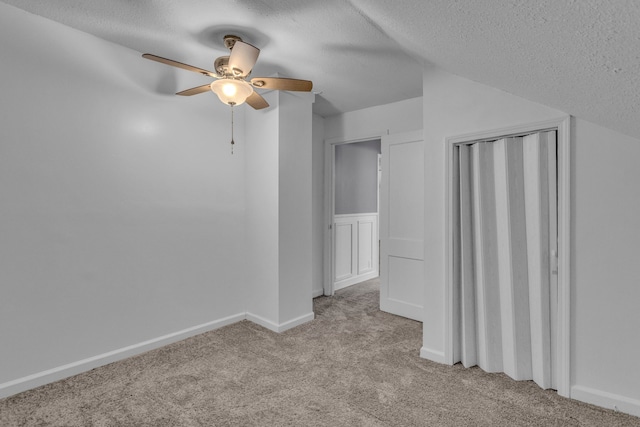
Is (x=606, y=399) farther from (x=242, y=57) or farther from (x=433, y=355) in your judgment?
(x=242, y=57)

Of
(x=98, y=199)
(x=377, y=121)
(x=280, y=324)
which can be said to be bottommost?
(x=280, y=324)

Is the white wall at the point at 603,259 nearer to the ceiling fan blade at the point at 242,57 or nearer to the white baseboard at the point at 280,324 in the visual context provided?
the ceiling fan blade at the point at 242,57

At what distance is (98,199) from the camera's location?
99.7 inches

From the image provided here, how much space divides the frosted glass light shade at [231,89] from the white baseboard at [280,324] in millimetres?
2090

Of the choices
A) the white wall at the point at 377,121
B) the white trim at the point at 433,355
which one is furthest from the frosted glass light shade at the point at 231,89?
the white trim at the point at 433,355

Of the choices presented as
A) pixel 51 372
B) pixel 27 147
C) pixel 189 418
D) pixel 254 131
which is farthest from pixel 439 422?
pixel 27 147

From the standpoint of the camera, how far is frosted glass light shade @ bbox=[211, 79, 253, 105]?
222cm

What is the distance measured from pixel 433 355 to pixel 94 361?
257 centimetres

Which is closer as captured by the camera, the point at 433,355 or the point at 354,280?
the point at 433,355

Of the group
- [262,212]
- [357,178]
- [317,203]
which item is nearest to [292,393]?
[262,212]

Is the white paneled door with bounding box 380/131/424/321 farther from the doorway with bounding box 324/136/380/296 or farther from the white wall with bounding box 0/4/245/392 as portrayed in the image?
the white wall with bounding box 0/4/245/392

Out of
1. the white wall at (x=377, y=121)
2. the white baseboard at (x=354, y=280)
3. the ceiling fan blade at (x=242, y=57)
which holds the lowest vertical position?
the white baseboard at (x=354, y=280)

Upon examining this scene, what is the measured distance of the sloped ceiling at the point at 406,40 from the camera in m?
0.94

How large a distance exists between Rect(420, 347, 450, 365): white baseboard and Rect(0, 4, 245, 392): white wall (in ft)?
6.32
